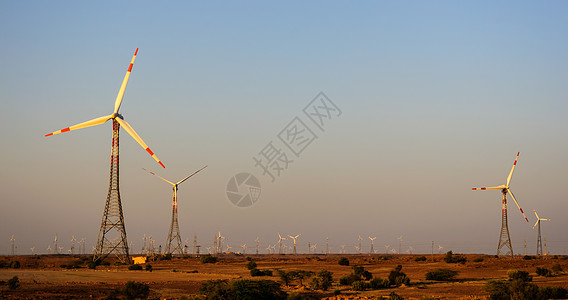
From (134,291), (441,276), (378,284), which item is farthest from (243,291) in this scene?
(441,276)

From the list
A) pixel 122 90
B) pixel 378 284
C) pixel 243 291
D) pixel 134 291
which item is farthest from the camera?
pixel 122 90

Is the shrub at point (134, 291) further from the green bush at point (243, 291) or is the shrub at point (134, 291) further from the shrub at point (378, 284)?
the shrub at point (378, 284)

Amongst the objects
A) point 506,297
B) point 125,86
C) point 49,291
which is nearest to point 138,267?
point 125,86

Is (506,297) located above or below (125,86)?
below

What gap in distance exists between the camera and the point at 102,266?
89688mm

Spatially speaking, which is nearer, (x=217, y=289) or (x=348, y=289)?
(x=217, y=289)

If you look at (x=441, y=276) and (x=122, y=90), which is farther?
(x=122, y=90)

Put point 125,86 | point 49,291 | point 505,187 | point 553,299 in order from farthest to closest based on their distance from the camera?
point 505,187 < point 125,86 < point 49,291 < point 553,299

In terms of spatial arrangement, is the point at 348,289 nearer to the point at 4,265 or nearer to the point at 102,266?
the point at 102,266

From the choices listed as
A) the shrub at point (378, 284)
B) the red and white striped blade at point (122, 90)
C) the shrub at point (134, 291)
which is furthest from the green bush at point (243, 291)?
the red and white striped blade at point (122, 90)

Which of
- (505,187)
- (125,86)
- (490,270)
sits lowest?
(490,270)

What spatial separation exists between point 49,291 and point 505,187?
102 meters

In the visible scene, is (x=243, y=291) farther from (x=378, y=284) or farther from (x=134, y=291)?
Result: (x=378, y=284)

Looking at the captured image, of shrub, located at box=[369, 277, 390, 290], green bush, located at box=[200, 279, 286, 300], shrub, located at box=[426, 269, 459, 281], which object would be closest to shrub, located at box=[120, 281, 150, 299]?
green bush, located at box=[200, 279, 286, 300]
